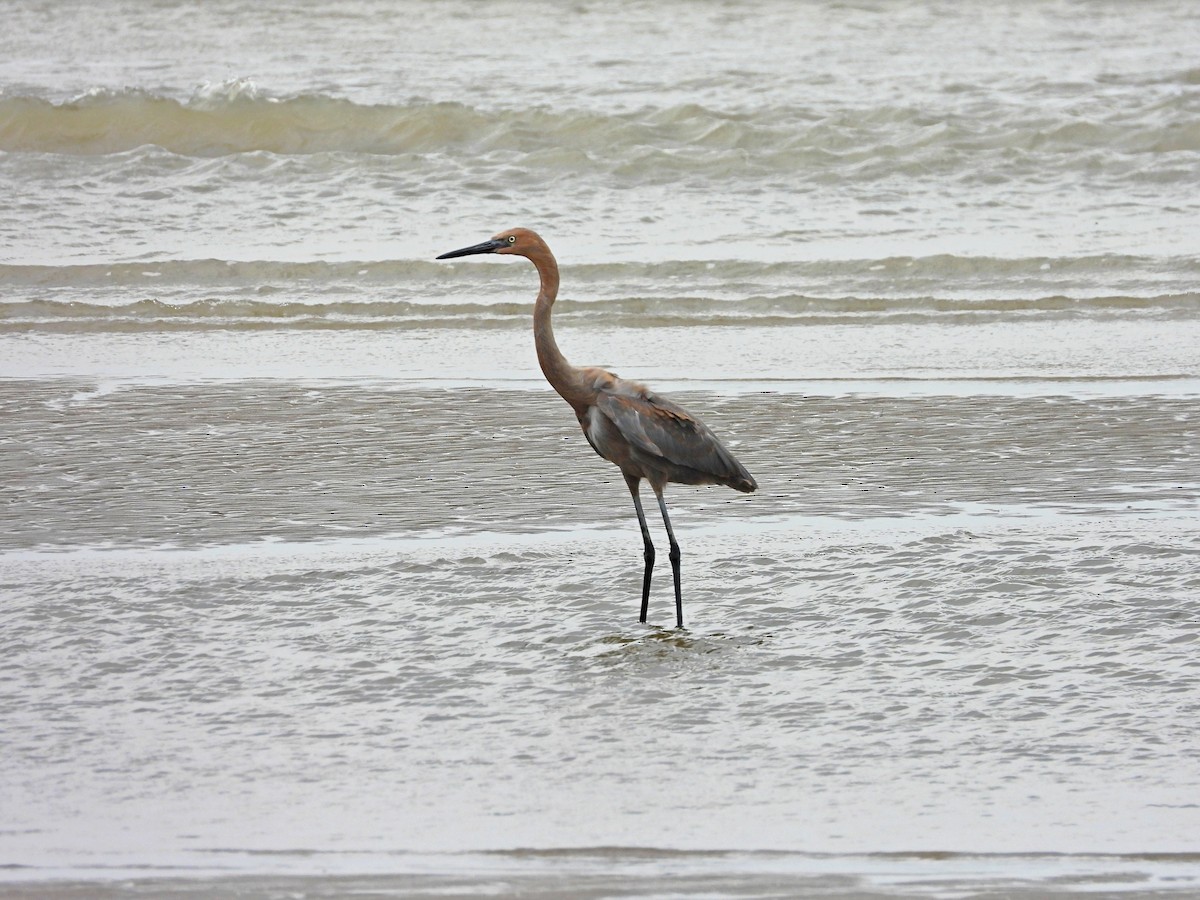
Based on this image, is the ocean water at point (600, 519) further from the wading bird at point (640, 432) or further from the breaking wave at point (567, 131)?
the wading bird at point (640, 432)

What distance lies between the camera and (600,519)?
23.3ft

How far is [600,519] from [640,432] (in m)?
1.20

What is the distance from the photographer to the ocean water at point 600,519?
420cm

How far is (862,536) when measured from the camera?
6707 mm

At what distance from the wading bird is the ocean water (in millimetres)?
372

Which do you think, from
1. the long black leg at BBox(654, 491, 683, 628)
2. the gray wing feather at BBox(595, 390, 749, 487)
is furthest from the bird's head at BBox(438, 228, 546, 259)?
the long black leg at BBox(654, 491, 683, 628)

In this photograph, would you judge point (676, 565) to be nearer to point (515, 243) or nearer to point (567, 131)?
point (515, 243)

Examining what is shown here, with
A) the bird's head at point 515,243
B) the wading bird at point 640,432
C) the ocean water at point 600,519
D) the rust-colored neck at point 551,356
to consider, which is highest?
the bird's head at point 515,243

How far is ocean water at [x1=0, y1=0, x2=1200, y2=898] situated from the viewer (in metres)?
4.20

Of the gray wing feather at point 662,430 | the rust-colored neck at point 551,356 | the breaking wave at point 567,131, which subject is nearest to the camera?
the gray wing feather at point 662,430

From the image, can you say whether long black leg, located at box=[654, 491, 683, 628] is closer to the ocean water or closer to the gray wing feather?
the ocean water

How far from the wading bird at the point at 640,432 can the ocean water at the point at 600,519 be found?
372mm

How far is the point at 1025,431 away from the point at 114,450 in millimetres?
4529

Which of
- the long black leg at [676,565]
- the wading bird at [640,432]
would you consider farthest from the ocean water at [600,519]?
the wading bird at [640,432]
